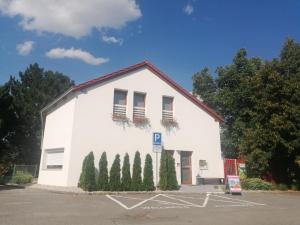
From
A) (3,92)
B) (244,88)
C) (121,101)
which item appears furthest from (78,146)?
(244,88)

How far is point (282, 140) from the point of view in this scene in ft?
68.6

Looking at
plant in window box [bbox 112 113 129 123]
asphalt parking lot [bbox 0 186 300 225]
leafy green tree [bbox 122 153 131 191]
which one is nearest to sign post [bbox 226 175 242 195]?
asphalt parking lot [bbox 0 186 300 225]

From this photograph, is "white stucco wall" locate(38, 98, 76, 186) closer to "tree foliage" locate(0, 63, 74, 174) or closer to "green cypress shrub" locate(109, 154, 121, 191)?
"green cypress shrub" locate(109, 154, 121, 191)

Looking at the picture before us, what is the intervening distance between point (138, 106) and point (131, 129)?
1783 millimetres

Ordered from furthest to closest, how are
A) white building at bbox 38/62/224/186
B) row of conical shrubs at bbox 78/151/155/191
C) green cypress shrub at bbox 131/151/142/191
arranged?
white building at bbox 38/62/224/186 < green cypress shrub at bbox 131/151/142/191 < row of conical shrubs at bbox 78/151/155/191

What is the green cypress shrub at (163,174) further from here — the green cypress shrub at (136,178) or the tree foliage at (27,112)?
the tree foliage at (27,112)

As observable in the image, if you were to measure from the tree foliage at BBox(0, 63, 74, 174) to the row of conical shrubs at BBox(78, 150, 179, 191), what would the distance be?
39.8 ft

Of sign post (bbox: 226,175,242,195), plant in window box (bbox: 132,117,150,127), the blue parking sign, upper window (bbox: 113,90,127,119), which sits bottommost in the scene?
sign post (bbox: 226,175,242,195)

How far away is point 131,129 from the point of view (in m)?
19.8

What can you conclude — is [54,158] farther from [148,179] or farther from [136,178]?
[148,179]

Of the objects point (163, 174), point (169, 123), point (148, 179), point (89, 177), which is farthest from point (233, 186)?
point (89, 177)

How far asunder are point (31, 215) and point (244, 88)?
74.6ft

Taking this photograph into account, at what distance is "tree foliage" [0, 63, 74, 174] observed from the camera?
27.4 metres

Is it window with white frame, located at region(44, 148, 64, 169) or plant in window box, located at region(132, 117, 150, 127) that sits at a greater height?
plant in window box, located at region(132, 117, 150, 127)
